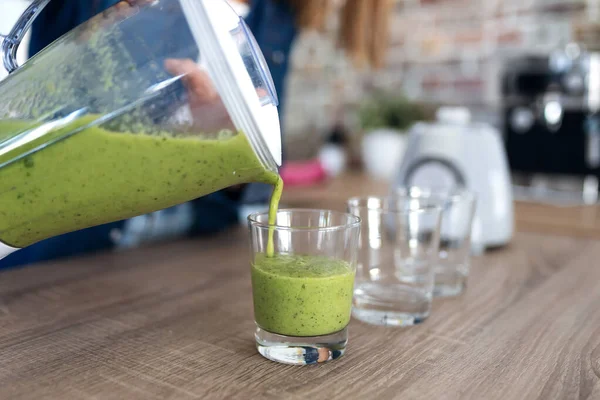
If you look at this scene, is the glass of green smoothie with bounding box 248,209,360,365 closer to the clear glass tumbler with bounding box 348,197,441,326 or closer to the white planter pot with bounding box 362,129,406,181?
the clear glass tumbler with bounding box 348,197,441,326

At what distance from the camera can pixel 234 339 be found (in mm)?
577

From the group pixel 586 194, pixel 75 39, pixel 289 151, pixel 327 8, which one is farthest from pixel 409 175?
pixel 289 151

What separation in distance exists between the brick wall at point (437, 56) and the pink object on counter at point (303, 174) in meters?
0.52

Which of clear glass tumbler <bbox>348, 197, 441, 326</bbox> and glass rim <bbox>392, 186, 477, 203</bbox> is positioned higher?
glass rim <bbox>392, 186, 477, 203</bbox>

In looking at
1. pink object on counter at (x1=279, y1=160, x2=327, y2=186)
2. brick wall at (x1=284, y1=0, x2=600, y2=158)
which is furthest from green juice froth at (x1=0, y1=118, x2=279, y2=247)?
Answer: brick wall at (x1=284, y1=0, x2=600, y2=158)

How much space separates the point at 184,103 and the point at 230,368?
230 mm

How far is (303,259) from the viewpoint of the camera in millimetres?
534

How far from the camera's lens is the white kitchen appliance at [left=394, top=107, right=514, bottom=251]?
3.17ft

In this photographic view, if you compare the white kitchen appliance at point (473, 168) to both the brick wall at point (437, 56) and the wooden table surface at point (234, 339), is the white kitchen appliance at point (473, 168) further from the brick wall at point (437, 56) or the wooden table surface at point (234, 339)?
the brick wall at point (437, 56)

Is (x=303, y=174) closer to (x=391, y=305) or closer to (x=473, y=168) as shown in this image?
(x=473, y=168)

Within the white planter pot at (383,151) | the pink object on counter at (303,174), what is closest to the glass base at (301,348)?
the pink object on counter at (303,174)

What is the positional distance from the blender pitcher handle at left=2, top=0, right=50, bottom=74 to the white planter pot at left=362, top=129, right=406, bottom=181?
1599mm

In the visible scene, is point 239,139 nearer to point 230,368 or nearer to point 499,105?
point 230,368

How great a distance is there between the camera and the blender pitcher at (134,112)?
0.45m
